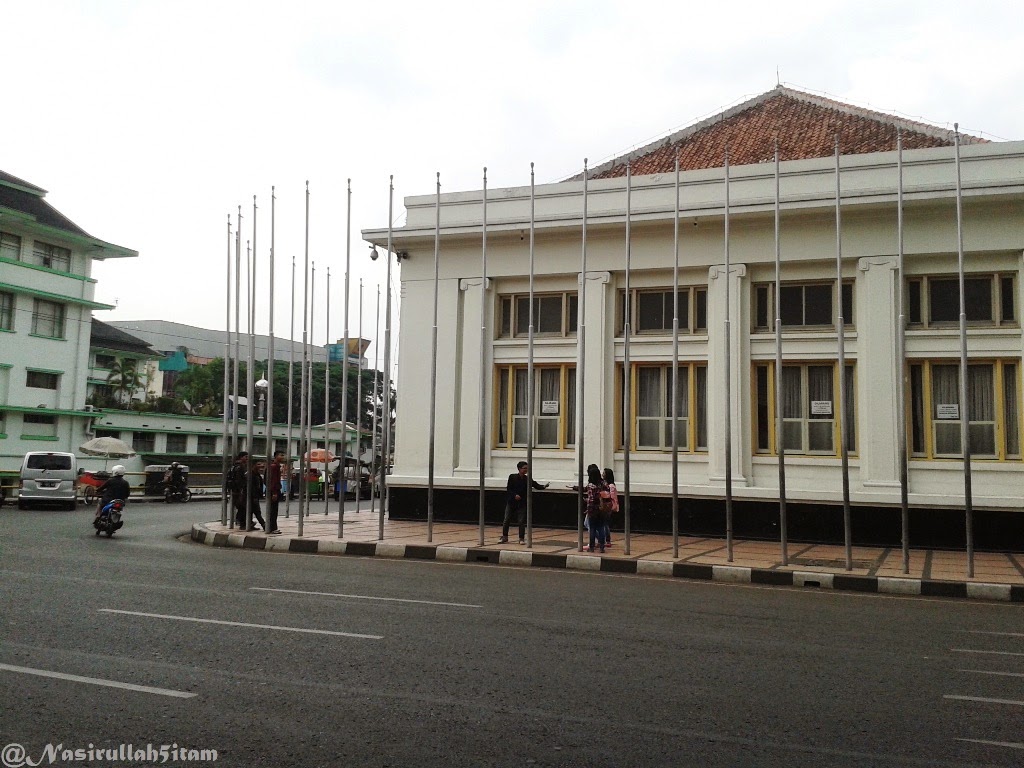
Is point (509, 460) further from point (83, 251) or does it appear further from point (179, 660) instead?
point (83, 251)

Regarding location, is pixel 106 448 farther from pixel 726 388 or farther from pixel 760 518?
pixel 726 388

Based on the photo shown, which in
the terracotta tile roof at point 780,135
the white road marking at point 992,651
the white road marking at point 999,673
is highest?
the terracotta tile roof at point 780,135

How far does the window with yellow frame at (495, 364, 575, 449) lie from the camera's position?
67.6 ft

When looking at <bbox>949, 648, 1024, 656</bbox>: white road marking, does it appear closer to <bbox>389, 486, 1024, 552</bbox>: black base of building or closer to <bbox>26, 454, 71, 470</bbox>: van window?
<bbox>389, 486, 1024, 552</bbox>: black base of building

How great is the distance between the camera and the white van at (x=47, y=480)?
89.2ft

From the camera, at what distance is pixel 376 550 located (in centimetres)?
1588

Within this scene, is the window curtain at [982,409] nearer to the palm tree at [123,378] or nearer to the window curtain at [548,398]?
the window curtain at [548,398]

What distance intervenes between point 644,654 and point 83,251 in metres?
41.6

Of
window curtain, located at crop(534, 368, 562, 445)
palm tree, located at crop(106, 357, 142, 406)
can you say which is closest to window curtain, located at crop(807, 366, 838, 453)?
window curtain, located at crop(534, 368, 562, 445)

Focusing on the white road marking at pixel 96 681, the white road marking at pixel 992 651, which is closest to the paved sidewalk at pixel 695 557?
the white road marking at pixel 992 651

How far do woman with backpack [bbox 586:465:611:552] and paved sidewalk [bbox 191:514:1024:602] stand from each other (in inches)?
15.4

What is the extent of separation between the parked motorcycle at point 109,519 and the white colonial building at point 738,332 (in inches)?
239

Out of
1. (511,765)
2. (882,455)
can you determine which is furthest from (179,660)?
(882,455)

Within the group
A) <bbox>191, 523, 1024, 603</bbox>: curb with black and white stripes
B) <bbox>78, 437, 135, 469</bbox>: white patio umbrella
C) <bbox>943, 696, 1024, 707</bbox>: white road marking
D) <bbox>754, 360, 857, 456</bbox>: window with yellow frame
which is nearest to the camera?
<bbox>943, 696, 1024, 707</bbox>: white road marking
